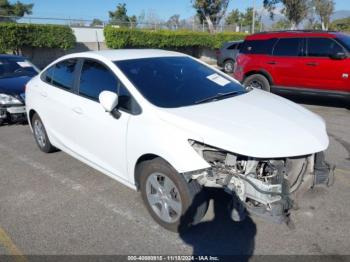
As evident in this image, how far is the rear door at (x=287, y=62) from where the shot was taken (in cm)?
850

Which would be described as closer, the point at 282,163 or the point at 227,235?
the point at 282,163

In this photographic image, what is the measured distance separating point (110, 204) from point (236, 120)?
1761mm

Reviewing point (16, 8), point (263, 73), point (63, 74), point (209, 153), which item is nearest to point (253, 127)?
point (209, 153)

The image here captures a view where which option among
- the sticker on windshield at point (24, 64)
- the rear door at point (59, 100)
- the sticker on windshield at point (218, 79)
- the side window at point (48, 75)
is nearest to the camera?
the sticker on windshield at point (218, 79)

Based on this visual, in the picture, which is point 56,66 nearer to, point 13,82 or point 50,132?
point 50,132

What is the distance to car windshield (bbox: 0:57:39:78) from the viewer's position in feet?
26.9

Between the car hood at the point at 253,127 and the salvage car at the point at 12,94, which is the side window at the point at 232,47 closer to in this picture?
the salvage car at the point at 12,94

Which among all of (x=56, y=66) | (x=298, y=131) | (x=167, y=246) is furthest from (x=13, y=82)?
(x=298, y=131)

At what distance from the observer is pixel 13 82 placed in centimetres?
762

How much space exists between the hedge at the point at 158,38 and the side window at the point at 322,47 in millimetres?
15286

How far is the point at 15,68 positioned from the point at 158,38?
52.6ft

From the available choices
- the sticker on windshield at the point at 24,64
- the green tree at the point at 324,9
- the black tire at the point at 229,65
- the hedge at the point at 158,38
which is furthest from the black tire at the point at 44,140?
the green tree at the point at 324,9

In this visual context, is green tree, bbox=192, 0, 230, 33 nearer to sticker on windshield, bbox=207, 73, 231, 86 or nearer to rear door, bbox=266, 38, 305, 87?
rear door, bbox=266, 38, 305, 87

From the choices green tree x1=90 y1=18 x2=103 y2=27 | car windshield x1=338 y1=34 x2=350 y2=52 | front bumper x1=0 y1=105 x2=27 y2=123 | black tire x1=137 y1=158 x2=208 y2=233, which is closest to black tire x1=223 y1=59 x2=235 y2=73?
car windshield x1=338 y1=34 x2=350 y2=52
